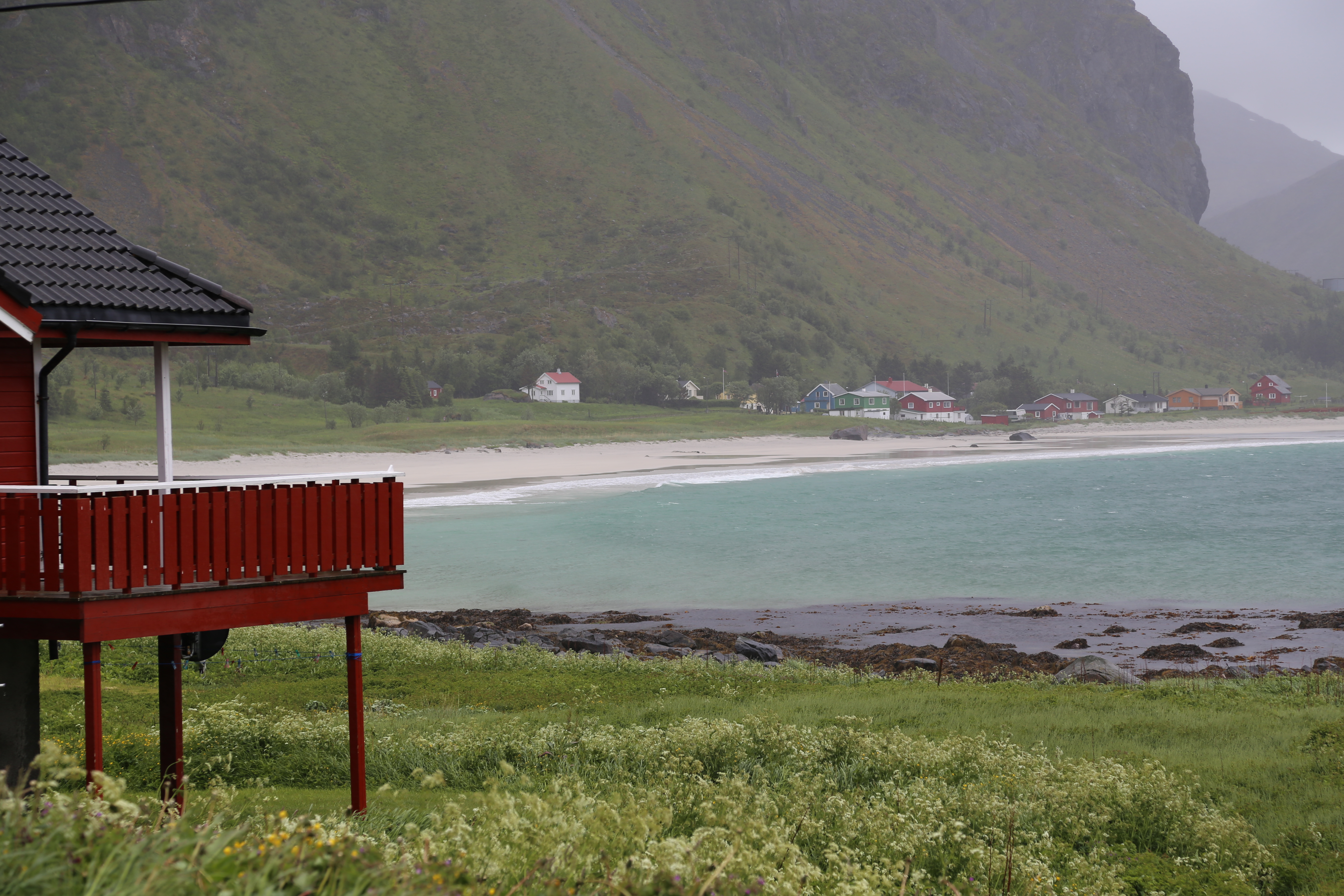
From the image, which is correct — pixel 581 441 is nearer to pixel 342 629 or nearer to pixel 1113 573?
pixel 1113 573

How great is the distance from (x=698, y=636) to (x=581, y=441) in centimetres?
8790

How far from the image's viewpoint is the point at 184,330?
11320mm

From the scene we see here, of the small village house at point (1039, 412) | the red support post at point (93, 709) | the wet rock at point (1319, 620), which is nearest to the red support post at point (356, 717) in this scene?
the red support post at point (93, 709)

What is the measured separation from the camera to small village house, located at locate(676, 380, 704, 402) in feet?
547

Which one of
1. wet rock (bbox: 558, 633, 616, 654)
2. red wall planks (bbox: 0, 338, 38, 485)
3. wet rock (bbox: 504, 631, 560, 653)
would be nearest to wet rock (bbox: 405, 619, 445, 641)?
wet rock (bbox: 504, 631, 560, 653)

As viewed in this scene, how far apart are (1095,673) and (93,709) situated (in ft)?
68.4

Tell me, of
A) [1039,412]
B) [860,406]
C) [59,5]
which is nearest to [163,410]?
[59,5]

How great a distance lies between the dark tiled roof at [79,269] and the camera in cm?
1071

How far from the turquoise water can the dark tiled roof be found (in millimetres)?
26529

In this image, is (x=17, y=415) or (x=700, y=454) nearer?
(x=17, y=415)

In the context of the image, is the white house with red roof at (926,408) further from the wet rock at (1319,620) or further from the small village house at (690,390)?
the wet rock at (1319,620)

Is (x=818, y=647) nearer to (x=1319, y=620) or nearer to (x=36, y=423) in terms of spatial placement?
(x=1319, y=620)

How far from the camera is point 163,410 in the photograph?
11.9m

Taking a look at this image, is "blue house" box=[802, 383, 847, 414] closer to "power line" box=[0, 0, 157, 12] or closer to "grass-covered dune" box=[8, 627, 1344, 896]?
"grass-covered dune" box=[8, 627, 1344, 896]
